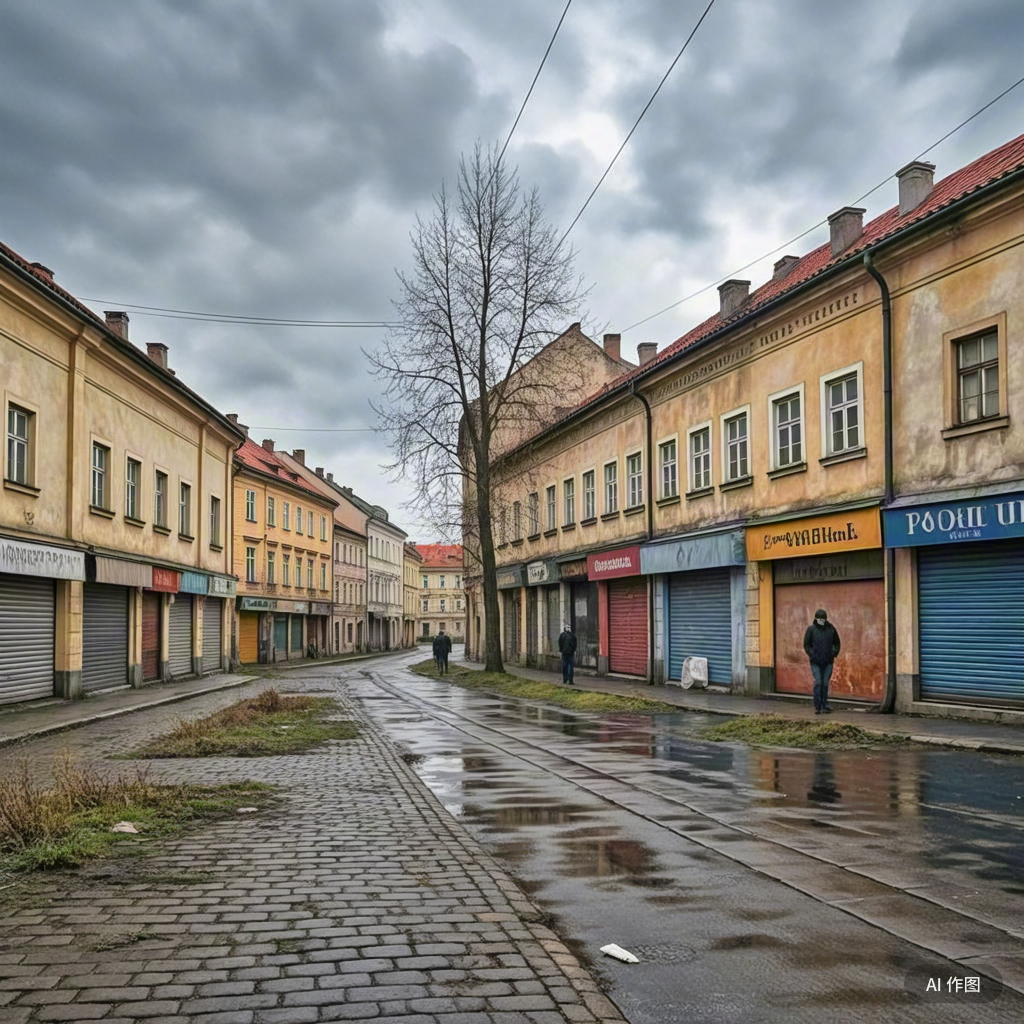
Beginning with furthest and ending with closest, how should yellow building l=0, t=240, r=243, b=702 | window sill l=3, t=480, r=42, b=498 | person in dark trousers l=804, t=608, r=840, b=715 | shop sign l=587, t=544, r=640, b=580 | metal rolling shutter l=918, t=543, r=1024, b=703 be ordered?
shop sign l=587, t=544, r=640, b=580 < yellow building l=0, t=240, r=243, b=702 < window sill l=3, t=480, r=42, b=498 < person in dark trousers l=804, t=608, r=840, b=715 < metal rolling shutter l=918, t=543, r=1024, b=703

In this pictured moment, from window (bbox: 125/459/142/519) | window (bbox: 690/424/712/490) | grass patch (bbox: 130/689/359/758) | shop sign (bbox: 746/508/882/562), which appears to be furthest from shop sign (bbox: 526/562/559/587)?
grass patch (bbox: 130/689/359/758)

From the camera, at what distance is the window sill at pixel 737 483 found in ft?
76.1

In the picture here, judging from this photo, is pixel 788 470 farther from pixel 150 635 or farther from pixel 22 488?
pixel 150 635

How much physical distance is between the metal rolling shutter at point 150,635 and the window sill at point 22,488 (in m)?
8.08

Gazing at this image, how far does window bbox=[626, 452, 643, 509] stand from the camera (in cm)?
2982

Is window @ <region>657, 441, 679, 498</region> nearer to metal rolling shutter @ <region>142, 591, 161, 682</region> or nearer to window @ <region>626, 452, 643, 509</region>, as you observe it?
window @ <region>626, 452, 643, 509</region>

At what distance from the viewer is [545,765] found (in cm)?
1211

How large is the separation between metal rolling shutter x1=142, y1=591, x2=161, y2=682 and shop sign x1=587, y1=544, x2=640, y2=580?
12953 mm

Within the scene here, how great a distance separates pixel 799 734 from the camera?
1436 cm

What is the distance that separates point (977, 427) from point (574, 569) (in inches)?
756

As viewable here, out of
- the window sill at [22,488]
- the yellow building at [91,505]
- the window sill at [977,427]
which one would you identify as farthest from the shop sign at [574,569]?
the window sill at [977,427]

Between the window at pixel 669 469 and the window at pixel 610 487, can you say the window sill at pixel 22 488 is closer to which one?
the window at pixel 669 469

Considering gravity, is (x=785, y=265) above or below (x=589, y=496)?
above

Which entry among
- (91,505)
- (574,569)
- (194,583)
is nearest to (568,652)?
(574,569)
